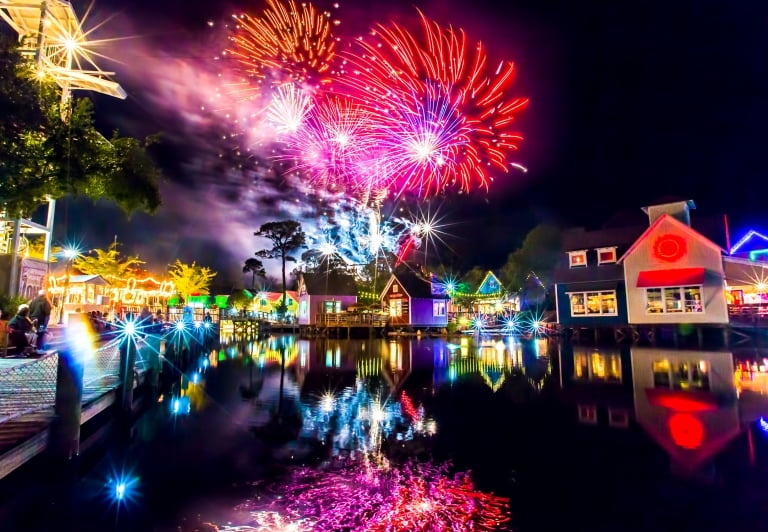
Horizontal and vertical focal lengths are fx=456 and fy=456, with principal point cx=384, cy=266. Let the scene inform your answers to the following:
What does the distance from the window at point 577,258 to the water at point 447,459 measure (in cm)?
2110

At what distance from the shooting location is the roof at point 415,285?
4956 centimetres

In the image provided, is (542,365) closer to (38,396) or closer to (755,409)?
(755,409)

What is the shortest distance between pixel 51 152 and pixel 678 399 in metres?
15.4

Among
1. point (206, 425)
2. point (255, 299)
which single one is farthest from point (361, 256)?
point (206, 425)

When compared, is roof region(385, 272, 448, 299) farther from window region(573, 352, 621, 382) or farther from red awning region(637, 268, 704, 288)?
window region(573, 352, 621, 382)

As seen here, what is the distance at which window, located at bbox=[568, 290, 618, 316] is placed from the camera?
110 feet

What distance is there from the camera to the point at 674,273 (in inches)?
→ 1202

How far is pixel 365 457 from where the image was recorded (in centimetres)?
767

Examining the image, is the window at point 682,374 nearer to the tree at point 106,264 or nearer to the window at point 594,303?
the window at point 594,303

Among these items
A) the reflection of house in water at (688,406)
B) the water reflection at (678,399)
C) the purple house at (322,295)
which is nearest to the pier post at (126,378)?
the water reflection at (678,399)

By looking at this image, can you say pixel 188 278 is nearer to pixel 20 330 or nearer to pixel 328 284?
pixel 328 284

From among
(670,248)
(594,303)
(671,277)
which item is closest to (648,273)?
(671,277)

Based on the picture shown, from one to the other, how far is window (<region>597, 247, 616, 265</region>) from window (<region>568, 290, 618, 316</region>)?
2495mm

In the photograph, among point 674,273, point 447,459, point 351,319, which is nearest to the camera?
point 447,459
